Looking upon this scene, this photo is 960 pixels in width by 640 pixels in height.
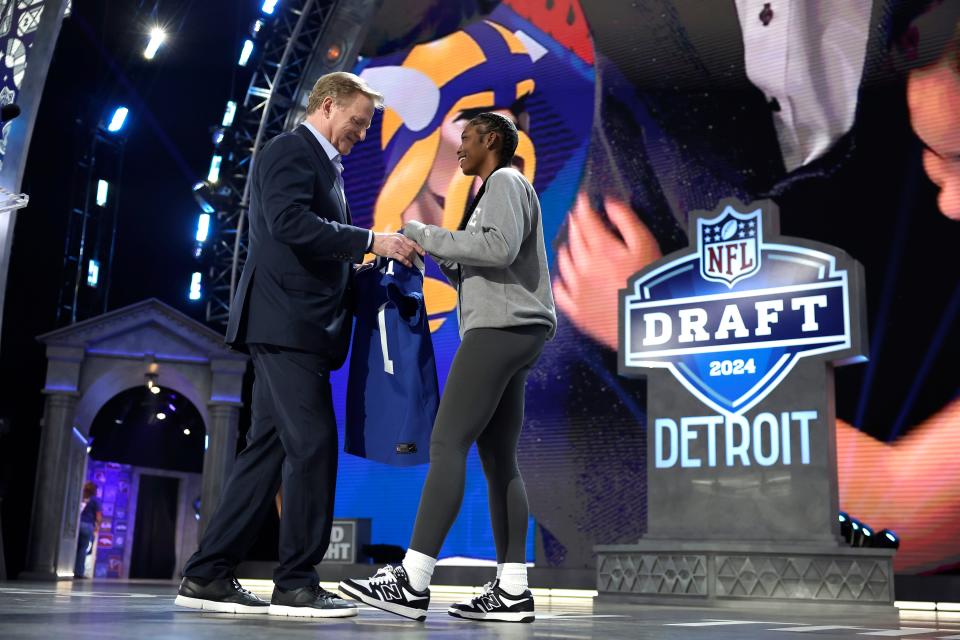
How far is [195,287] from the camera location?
10.9 meters

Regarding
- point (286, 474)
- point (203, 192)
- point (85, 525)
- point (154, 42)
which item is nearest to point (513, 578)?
point (286, 474)

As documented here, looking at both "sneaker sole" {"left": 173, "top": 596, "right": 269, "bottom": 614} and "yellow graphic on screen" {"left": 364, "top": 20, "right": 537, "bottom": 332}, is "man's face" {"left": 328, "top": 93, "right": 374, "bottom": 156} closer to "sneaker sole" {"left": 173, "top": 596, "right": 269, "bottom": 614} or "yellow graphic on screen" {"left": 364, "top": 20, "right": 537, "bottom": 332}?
"sneaker sole" {"left": 173, "top": 596, "right": 269, "bottom": 614}

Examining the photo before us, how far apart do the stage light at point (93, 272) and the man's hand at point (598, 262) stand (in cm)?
504

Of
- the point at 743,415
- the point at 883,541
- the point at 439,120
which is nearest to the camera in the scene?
the point at 743,415

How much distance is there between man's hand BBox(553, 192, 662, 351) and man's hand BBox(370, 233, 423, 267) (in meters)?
6.42

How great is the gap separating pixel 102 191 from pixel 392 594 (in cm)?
941

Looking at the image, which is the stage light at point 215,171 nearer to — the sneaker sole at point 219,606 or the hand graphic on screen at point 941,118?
the hand graphic on screen at point 941,118

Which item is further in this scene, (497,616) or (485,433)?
(485,433)

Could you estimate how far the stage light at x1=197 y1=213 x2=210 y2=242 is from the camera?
10750 mm

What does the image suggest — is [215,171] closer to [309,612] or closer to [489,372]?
[489,372]

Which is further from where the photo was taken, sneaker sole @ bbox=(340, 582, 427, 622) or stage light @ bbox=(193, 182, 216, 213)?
stage light @ bbox=(193, 182, 216, 213)

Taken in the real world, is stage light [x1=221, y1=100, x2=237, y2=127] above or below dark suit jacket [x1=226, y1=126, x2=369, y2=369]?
above

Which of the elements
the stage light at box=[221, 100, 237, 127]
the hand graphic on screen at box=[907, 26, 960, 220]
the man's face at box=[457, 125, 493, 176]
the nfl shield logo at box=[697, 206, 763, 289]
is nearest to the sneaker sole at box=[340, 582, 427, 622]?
the man's face at box=[457, 125, 493, 176]

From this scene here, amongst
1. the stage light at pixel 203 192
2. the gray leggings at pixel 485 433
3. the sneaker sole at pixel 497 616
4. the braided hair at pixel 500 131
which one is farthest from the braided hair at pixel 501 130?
the stage light at pixel 203 192
